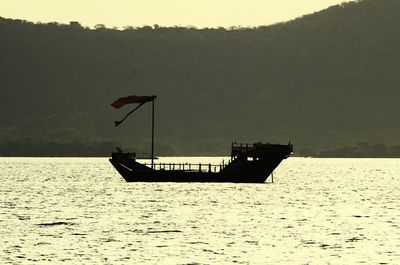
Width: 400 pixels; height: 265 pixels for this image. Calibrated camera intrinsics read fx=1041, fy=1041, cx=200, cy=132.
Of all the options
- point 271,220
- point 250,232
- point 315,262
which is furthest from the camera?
point 271,220

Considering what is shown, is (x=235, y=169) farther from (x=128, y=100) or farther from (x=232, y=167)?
(x=128, y=100)

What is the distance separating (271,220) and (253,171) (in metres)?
46.3

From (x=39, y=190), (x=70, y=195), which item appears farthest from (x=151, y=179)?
(x=39, y=190)

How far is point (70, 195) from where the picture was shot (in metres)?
142

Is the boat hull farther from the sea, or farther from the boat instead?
the sea

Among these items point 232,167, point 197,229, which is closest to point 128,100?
point 232,167

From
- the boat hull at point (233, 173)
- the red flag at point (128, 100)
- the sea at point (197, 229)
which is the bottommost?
the sea at point (197, 229)

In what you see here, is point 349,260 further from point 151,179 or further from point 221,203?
point 151,179

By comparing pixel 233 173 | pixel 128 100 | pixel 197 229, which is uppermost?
pixel 128 100

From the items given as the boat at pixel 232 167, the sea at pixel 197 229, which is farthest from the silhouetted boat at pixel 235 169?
the sea at pixel 197 229

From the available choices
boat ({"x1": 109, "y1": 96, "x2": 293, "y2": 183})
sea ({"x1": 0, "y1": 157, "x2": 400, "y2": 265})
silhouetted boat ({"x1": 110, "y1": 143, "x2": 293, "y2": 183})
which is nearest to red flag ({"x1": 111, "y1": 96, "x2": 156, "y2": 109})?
boat ({"x1": 109, "y1": 96, "x2": 293, "y2": 183})

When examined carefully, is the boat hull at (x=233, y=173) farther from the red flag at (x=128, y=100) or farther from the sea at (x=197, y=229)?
the red flag at (x=128, y=100)

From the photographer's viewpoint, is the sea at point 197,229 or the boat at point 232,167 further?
the boat at point 232,167

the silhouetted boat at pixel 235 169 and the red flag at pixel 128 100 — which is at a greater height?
the red flag at pixel 128 100
